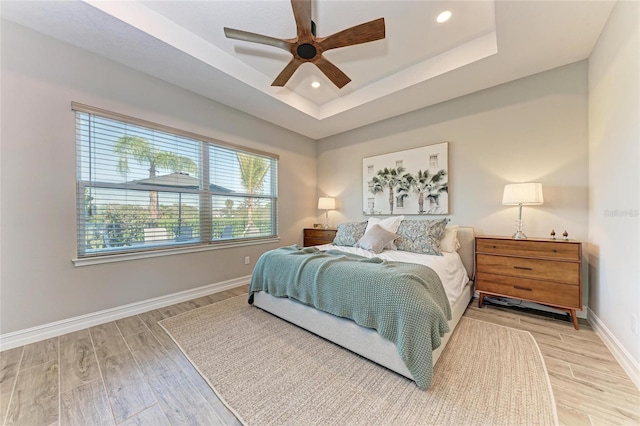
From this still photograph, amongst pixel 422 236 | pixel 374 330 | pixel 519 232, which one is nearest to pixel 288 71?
pixel 422 236

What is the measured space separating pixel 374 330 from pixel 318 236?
9.12 feet

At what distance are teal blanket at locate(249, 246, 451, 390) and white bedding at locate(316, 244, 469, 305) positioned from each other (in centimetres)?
24

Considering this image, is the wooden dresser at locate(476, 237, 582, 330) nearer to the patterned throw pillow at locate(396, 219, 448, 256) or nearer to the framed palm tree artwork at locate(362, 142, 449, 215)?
the patterned throw pillow at locate(396, 219, 448, 256)

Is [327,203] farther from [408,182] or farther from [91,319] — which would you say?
[91,319]

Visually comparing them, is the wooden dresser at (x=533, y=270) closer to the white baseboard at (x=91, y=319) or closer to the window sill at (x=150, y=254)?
the window sill at (x=150, y=254)

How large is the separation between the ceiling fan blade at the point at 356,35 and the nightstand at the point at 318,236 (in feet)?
9.23

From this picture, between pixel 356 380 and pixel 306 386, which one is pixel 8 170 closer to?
pixel 306 386

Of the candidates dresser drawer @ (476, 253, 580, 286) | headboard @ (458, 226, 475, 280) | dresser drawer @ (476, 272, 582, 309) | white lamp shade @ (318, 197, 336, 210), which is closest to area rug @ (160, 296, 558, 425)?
dresser drawer @ (476, 272, 582, 309)

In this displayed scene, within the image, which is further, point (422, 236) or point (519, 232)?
point (422, 236)

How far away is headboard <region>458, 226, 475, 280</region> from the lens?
305 centimetres

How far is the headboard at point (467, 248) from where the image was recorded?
10.0ft

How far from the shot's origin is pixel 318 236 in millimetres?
4449

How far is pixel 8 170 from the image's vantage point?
2012 millimetres

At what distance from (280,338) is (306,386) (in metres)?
0.64
